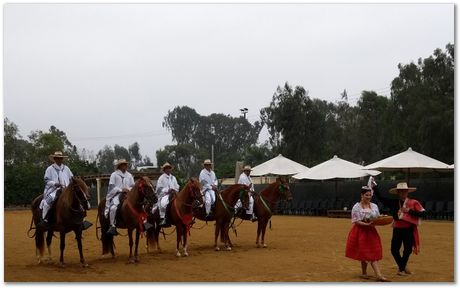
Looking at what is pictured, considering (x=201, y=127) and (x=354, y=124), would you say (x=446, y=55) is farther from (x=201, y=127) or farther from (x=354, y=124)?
(x=201, y=127)

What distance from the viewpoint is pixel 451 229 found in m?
20.9

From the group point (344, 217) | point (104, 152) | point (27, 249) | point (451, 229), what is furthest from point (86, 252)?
point (104, 152)

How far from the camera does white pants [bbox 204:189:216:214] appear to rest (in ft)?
48.4

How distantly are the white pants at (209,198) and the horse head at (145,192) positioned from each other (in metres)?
2.59

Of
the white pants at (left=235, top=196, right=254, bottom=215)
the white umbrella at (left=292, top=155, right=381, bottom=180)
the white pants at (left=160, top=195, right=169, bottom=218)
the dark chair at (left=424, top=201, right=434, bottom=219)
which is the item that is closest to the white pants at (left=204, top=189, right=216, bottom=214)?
the white pants at (left=235, top=196, right=254, bottom=215)

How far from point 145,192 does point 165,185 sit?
2288 mm

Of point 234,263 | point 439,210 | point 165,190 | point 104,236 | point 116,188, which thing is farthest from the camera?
point 439,210

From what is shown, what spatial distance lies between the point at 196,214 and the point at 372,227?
571 cm

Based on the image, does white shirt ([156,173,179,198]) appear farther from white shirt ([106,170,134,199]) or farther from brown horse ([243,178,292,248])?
brown horse ([243,178,292,248])

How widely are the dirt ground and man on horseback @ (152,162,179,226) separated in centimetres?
100

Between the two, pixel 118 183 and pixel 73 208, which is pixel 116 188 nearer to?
pixel 118 183

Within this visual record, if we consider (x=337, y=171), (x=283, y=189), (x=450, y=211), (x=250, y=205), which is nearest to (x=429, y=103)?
(x=337, y=171)

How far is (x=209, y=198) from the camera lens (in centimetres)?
1480

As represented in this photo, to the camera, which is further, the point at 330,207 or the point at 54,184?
the point at 330,207
